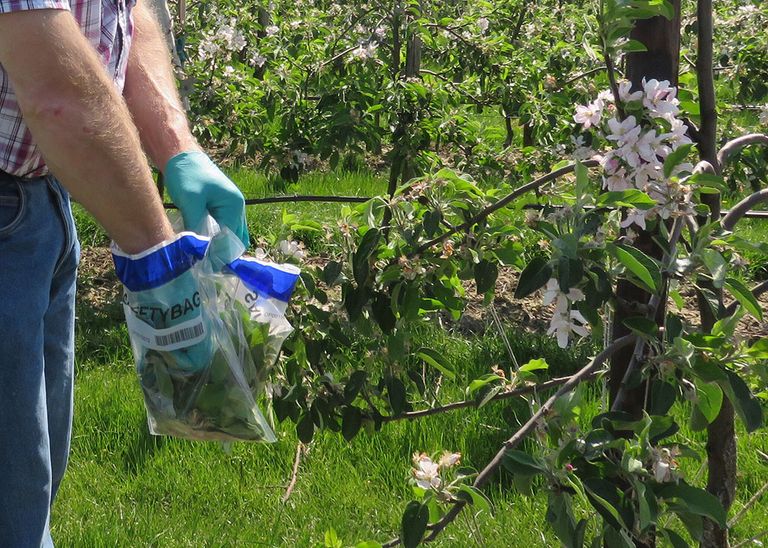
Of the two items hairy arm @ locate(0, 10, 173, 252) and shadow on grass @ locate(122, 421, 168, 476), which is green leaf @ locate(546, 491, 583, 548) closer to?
hairy arm @ locate(0, 10, 173, 252)

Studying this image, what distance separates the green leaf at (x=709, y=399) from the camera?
4.21 ft

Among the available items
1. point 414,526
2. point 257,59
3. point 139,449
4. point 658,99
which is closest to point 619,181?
point 658,99

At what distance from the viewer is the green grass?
8.02ft

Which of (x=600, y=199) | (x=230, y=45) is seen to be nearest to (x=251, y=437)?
(x=600, y=199)

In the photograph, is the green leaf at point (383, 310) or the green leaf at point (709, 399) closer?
the green leaf at point (709, 399)

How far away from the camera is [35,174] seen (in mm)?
1446

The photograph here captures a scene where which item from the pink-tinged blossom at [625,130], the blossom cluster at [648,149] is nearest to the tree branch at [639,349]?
the blossom cluster at [648,149]

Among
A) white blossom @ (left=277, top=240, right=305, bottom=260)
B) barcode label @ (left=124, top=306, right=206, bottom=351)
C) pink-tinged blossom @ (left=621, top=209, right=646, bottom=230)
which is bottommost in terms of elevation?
white blossom @ (left=277, top=240, right=305, bottom=260)

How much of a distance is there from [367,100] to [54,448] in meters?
1.93

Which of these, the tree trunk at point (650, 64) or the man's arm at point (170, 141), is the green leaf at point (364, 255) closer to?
the man's arm at point (170, 141)

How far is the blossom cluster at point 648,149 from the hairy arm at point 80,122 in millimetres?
654

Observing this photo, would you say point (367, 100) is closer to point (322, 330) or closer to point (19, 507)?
point (322, 330)

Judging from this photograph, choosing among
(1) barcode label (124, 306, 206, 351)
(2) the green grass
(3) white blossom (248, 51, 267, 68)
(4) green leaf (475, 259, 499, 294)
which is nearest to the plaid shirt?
(1) barcode label (124, 306, 206, 351)

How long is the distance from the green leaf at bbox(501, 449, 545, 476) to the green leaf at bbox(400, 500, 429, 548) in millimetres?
214
